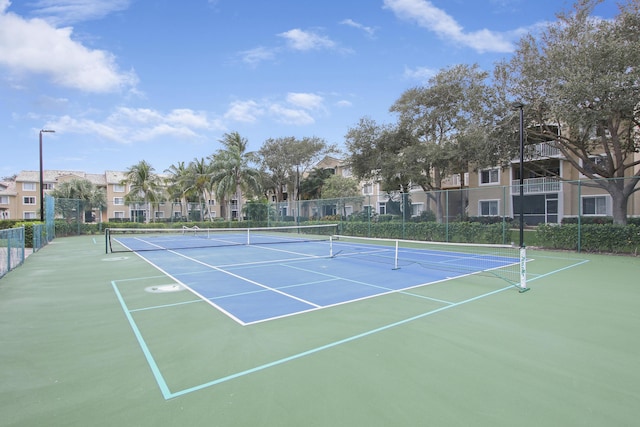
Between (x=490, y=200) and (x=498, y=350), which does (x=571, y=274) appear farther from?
(x=490, y=200)

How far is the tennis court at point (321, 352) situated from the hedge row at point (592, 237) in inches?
257

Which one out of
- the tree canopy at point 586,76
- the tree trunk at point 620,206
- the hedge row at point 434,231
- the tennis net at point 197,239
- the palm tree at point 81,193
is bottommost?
the tennis net at point 197,239

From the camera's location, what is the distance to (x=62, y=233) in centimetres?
2969

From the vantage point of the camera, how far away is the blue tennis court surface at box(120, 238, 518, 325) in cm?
712

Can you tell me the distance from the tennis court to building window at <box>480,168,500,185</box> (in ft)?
89.1

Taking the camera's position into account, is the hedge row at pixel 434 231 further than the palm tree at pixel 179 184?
No

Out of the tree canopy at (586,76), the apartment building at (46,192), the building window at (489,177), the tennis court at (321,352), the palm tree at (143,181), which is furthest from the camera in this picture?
the apartment building at (46,192)

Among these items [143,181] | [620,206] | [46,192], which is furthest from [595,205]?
[46,192]

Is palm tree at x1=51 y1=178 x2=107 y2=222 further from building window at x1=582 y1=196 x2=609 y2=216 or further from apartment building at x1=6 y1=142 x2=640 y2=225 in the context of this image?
building window at x1=582 y1=196 x2=609 y2=216

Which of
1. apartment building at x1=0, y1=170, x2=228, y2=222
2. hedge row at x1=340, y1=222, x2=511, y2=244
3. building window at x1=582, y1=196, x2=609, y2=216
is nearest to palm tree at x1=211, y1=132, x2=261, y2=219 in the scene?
apartment building at x1=0, y1=170, x2=228, y2=222

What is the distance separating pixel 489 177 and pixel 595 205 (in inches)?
374

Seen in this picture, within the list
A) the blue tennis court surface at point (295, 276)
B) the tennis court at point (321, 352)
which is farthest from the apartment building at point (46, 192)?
the tennis court at point (321, 352)

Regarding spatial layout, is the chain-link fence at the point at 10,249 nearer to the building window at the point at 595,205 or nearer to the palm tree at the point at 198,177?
the palm tree at the point at 198,177

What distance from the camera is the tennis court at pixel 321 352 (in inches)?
130
